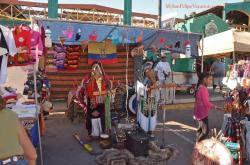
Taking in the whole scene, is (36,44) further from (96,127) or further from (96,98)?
(96,127)

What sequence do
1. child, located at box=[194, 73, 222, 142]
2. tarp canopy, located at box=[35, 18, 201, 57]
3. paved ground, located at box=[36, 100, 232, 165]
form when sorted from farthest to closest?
tarp canopy, located at box=[35, 18, 201, 57] → child, located at box=[194, 73, 222, 142] → paved ground, located at box=[36, 100, 232, 165]

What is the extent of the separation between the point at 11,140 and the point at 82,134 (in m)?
5.41

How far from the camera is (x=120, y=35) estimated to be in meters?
10.8

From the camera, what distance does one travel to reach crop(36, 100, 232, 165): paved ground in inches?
274

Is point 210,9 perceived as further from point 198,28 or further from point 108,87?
point 108,87

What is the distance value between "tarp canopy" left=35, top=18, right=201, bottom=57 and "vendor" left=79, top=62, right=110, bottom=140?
2.35 m

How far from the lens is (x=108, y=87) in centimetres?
827

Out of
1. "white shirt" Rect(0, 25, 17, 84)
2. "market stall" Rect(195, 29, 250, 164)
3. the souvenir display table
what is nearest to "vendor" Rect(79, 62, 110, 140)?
the souvenir display table

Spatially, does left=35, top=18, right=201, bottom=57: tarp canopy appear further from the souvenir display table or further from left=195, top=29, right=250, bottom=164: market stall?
the souvenir display table

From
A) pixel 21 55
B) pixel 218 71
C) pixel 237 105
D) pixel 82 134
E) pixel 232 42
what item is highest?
pixel 232 42

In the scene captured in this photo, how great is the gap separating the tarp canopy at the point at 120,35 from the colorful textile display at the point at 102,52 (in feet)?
5.00

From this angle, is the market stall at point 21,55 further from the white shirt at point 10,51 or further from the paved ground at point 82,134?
the paved ground at point 82,134

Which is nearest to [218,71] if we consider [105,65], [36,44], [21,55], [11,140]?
[105,65]

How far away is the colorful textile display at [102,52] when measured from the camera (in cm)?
1239
